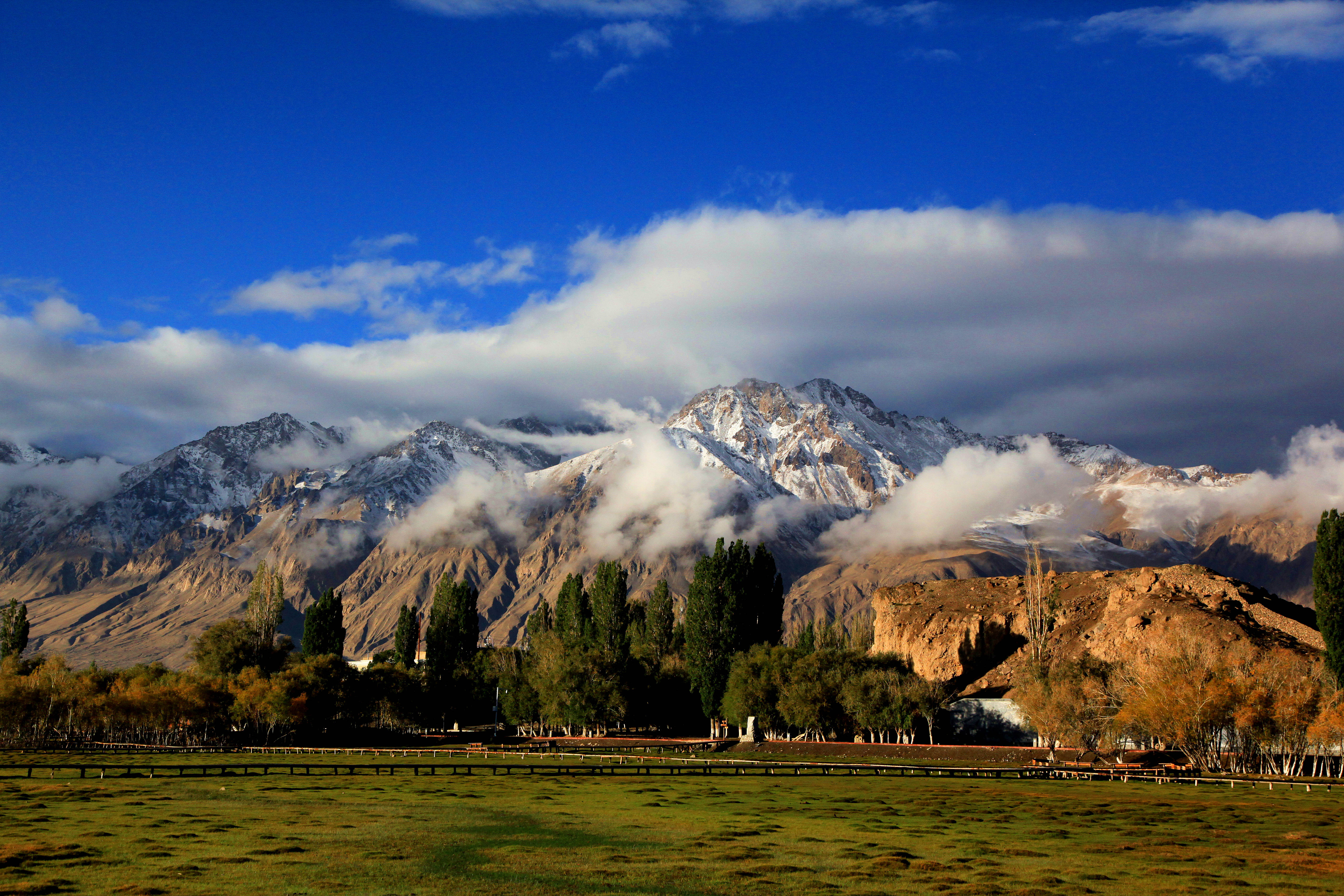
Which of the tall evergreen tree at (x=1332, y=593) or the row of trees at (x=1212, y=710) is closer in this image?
the row of trees at (x=1212, y=710)

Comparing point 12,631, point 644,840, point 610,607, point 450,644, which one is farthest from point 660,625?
point 644,840

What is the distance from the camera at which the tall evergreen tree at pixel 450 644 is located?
14612 centimetres

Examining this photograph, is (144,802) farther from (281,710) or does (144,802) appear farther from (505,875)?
(281,710)

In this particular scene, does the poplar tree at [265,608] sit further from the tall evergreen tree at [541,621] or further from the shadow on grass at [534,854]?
the shadow on grass at [534,854]

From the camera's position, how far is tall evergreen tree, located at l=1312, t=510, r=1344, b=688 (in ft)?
284

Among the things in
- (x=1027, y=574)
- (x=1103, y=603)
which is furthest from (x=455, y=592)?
(x=1103, y=603)

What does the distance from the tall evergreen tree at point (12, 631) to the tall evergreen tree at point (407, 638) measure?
51.3 meters

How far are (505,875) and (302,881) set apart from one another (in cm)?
559

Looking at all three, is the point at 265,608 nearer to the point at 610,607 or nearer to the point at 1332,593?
the point at 610,607

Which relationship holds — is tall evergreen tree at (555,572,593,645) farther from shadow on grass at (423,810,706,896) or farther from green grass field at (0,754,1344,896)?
shadow on grass at (423,810,706,896)

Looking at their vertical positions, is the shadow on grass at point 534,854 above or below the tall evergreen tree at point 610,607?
below

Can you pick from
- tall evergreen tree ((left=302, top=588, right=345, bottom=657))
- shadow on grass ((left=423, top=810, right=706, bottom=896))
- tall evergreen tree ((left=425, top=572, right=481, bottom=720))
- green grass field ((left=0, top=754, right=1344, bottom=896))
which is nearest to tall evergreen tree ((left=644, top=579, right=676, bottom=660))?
tall evergreen tree ((left=425, top=572, right=481, bottom=720))

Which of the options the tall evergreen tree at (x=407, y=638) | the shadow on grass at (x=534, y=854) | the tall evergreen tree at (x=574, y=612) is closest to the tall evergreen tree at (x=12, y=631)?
the tall evergreen tree at (x=407, y=638)

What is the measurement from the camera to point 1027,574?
13925cm
